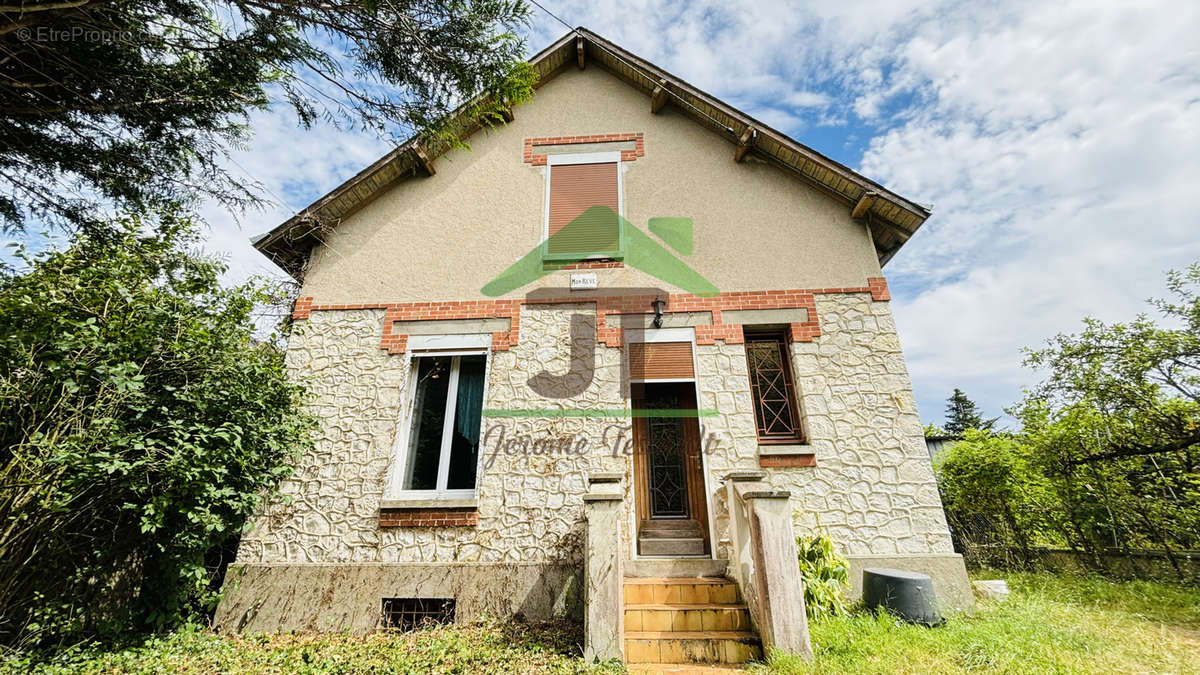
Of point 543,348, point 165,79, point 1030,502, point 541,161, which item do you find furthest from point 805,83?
point 165,79

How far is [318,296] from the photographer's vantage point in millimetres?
6152

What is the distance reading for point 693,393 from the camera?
5.80 m

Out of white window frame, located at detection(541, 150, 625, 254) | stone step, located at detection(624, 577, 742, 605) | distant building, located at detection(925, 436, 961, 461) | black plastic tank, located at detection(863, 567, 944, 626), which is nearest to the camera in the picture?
black plastic tank, located at detection(863, 567, 944, 626)

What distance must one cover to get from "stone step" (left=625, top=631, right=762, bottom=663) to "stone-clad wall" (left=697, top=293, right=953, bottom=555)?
1.32 meters

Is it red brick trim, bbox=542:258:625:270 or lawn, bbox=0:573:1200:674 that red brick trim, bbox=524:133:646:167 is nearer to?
red brick trim, bbox=542:258:625:270

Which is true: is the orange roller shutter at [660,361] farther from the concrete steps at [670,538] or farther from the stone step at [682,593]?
the stone step at [682,593]

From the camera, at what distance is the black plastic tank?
4.08m

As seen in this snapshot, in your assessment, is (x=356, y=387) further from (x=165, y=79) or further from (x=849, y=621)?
(x=849, y=621)

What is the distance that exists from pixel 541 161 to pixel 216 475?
18.0ft

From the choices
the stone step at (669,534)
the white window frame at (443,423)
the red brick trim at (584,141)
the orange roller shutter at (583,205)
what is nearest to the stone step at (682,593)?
the stone step at (669,534)

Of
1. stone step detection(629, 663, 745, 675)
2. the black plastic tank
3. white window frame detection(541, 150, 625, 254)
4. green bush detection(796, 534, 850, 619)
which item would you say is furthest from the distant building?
white window frame detection(541, 150, 625, 254)

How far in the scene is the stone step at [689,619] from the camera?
391 centimetres

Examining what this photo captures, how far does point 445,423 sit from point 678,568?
10.6 ft

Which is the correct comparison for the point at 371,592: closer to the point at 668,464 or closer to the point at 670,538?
the point at 670,538
